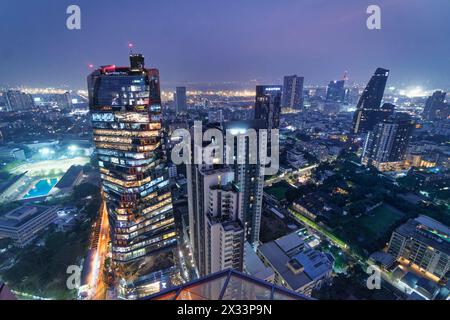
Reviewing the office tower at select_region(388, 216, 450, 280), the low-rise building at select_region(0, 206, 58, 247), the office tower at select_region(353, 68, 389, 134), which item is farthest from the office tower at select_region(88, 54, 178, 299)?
the office tower at select_region(353, 68, 389, 134)

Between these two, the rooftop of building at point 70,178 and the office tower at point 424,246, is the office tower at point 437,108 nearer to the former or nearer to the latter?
the office tower at point 424,246

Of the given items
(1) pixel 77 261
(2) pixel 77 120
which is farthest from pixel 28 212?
(2) pixel 77 120

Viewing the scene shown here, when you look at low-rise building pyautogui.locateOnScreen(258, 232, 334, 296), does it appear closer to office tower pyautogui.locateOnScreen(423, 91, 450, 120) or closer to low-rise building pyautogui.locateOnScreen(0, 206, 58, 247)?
low-rise building pyautogui.locateOnScreen(0, 206, 58, 247)

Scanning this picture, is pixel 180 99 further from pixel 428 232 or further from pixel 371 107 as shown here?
pixel 428 232

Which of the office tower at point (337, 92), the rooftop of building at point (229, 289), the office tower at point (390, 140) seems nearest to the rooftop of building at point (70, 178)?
the rooftop of building at point (229, 289)
